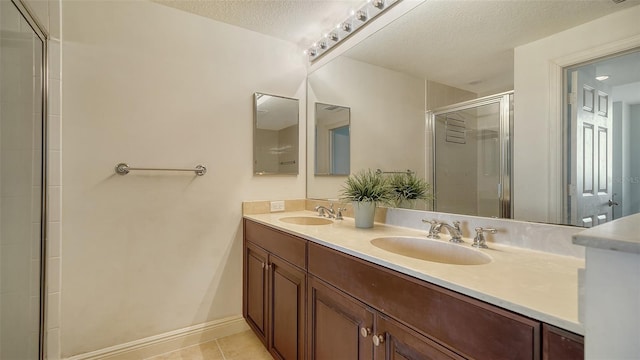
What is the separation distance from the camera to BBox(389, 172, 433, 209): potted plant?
1.39 m

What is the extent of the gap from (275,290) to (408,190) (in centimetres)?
89

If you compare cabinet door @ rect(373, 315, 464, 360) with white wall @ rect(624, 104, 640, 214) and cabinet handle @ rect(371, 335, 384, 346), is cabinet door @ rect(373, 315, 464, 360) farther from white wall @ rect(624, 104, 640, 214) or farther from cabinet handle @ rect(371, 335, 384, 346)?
white wall @ rect(624, 104, 640, 214)

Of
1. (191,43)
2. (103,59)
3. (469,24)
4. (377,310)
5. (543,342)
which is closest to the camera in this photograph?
(543,342)

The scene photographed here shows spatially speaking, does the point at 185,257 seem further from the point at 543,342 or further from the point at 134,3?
the point at 543,342

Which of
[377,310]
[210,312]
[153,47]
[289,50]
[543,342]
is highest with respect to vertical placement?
[289,50]

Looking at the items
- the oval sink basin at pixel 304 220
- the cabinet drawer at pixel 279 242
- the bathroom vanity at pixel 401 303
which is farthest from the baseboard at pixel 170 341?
the oval sink basin at pixel 304 220

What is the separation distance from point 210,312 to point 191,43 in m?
1.77

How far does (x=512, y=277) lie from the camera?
2.35 ft

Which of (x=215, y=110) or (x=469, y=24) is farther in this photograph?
(x=215, y=110)

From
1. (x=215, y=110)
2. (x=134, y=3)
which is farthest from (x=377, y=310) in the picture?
(x=134, y=3)

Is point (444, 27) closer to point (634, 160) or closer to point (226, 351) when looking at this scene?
point (634, 160)

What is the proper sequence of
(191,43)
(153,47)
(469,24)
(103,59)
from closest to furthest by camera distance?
(469,24)
(103,59)
(153,47)
(191,43)

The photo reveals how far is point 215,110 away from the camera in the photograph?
1836mm

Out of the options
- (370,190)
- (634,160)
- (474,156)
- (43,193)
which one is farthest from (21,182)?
(634,160)
